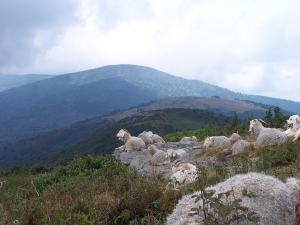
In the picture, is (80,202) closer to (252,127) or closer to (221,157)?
(221,157)

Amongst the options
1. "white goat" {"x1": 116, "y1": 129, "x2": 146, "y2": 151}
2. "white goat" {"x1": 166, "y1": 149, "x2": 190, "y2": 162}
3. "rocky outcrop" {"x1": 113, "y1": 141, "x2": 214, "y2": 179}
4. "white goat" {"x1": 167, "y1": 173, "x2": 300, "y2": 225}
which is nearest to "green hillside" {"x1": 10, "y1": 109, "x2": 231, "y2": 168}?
"white goat" {"x1": 116, "y1": 129, "x2": 146, "y2": 151}

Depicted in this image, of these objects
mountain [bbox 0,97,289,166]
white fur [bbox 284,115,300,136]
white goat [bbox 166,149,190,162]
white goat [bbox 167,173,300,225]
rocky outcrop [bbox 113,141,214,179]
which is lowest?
mountain [bbox 0,97,289,166]

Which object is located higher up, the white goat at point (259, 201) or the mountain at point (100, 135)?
the white goat at point (259, 201)

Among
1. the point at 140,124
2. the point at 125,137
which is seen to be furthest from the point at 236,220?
the point at 140,124

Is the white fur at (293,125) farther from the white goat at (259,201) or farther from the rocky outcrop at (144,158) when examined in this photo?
the white goat at (259,201)

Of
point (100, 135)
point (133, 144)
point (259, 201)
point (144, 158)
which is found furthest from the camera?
point (100, 135)

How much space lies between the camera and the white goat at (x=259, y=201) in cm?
346

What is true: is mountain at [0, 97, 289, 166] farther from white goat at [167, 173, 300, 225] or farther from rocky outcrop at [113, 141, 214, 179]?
white goat at [167, 173, 300, 225]

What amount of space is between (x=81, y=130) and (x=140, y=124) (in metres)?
81.7

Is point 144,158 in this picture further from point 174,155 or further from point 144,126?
point 144,126

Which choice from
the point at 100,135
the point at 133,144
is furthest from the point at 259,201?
the point at 100,135

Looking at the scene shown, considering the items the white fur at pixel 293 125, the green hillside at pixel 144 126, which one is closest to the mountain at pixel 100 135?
the green hillside at pixel 144 126

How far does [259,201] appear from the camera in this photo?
3.63 meters

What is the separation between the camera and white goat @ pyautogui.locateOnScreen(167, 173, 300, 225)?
346 centimetres
